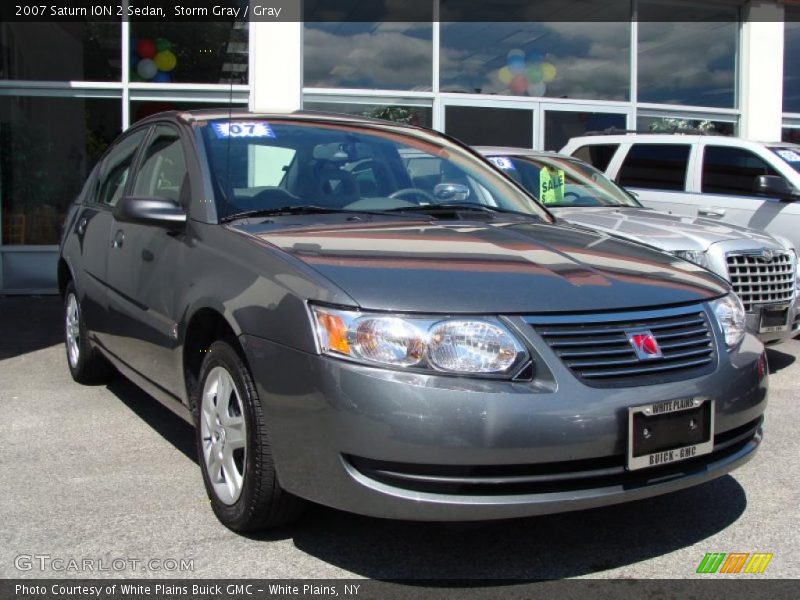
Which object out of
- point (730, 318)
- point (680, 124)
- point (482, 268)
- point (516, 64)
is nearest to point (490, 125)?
point (516, 64)

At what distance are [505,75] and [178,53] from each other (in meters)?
→ 4.25

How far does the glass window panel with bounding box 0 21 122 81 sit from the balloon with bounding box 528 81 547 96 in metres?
5.28

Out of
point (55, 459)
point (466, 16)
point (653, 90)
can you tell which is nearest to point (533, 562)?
point (55, 459)

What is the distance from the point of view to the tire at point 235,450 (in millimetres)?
2936

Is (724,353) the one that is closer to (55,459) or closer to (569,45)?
(55,459)

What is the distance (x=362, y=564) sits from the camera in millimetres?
2986

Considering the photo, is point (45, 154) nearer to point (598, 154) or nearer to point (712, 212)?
point (598, 154)

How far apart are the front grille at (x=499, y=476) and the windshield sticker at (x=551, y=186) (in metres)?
4.56

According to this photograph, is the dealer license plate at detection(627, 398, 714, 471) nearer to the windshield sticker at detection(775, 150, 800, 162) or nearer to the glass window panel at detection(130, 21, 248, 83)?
the windshield sticker at detection(775, 150, 800, 162)

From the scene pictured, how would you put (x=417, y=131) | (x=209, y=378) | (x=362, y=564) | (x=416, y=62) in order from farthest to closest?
(x=416, y=62), (x=417, y=131), (x=209, y=378), (x=362, y=564)

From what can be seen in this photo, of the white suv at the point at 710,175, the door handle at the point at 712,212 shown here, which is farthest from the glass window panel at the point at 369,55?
the door handle at the point at 712,212

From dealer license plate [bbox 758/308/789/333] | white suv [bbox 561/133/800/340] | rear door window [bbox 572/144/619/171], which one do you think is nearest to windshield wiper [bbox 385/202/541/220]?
dealer license plate [bbox 758/308/789/333]

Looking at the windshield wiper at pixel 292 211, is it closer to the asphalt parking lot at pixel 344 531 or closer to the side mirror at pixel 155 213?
the side mirror at pixel 155 213

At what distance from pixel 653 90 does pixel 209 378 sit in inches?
421
